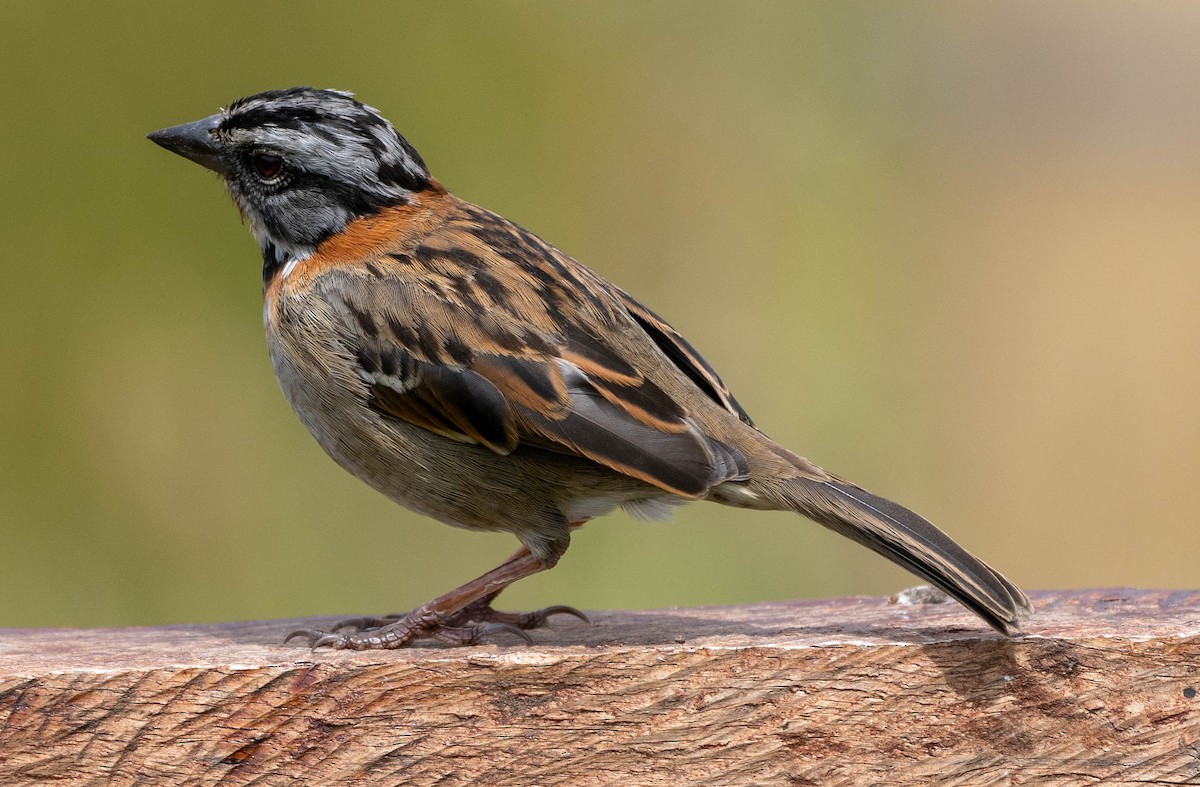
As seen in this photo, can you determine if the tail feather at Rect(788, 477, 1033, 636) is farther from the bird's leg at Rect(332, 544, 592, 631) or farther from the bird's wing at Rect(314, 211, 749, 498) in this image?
the bird's leg at Rect(332, 544, 592, 631)

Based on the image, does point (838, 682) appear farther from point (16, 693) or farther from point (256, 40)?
point (256, 40)

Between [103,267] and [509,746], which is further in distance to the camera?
[103,267]

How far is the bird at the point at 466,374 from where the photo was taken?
4695 mm

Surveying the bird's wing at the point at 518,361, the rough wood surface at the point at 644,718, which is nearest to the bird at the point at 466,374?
the bird's wing at the point at 518,361

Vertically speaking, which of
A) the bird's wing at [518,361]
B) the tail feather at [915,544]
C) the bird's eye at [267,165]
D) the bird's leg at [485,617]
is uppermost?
the bird's eye at [267,165]

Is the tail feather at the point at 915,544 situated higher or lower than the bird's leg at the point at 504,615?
higher

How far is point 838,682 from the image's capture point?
403cm

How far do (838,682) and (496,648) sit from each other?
1.02 meters

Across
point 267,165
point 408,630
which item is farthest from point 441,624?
point 267,165

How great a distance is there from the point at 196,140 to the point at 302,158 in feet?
1.38

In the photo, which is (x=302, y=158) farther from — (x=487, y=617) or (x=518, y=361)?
(x=487, y=617)

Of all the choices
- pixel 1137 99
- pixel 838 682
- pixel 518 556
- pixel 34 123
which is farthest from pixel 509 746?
pixel 1137 99

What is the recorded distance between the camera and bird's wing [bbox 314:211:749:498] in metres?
4.69

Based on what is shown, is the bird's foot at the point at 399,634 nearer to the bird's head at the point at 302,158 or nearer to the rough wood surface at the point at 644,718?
the rough wood surface at the point at 644,718
